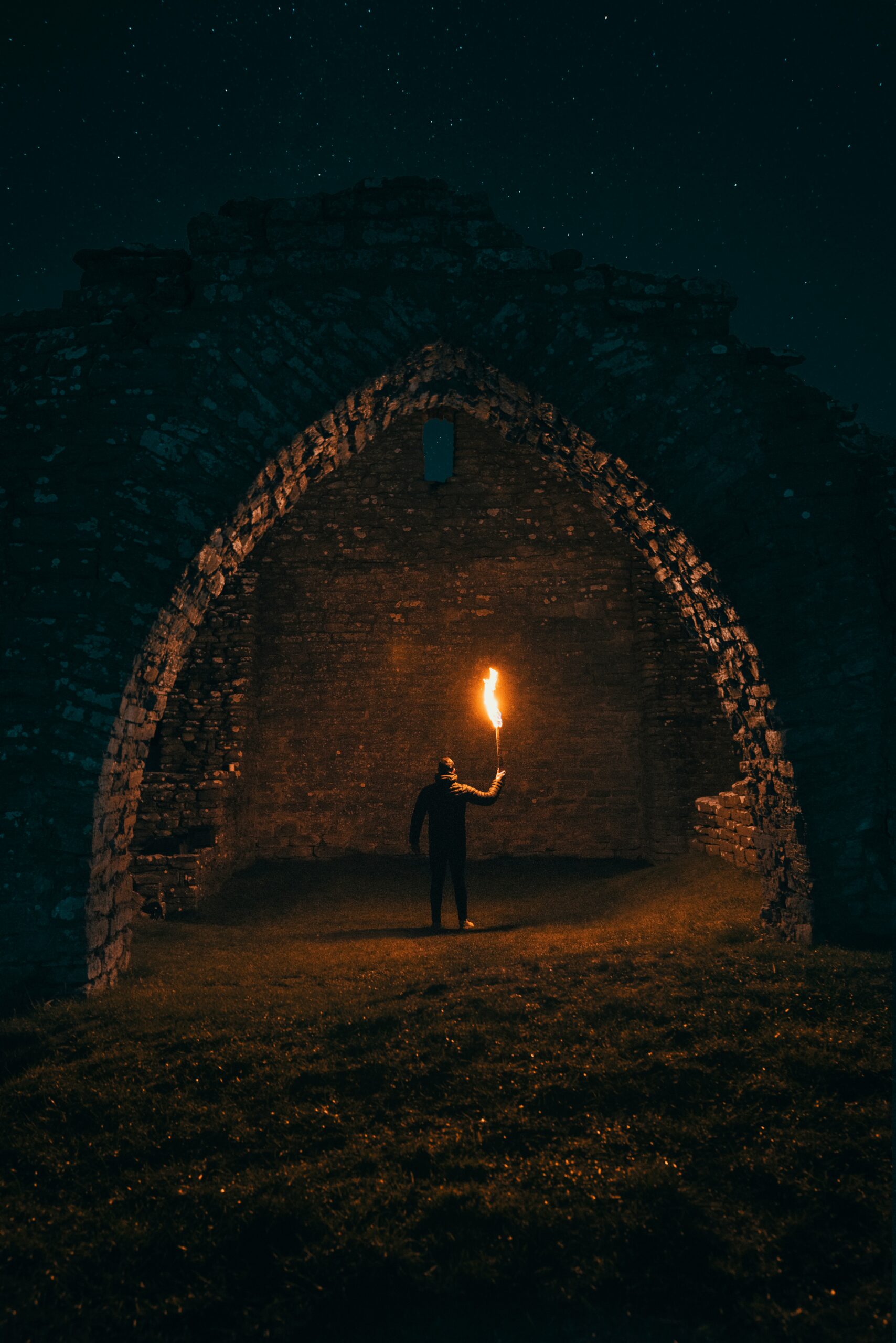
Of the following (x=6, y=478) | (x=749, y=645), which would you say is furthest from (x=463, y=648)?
(x=6, y=478)

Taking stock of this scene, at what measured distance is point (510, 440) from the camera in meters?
5.34

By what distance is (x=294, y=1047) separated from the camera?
3.49 meters

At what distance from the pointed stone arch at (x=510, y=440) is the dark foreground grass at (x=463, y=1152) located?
50 cm

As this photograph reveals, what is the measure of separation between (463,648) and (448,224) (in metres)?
5.99

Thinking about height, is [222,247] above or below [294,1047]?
above

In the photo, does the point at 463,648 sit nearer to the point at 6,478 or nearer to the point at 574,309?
the point at 574,309

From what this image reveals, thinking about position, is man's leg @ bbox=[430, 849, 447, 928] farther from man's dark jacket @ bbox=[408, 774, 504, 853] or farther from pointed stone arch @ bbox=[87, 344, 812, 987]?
pointed stone arch @ bbox=[87, 344, 812, 987]

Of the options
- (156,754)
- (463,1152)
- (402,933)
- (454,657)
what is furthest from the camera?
(454,657)

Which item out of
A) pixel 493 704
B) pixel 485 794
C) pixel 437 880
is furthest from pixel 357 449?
pixel 437 880

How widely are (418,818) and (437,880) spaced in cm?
60

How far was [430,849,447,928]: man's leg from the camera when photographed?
654cm

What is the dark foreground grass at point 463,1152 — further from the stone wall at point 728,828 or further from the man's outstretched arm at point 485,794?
the man's outstretched arm at point 485,794

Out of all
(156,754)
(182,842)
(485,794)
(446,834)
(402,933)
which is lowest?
(402,933)

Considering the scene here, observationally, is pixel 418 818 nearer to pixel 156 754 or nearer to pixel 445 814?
pixel 445 814
